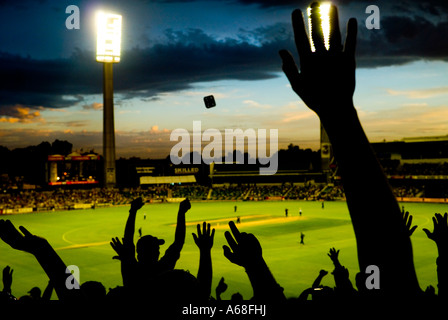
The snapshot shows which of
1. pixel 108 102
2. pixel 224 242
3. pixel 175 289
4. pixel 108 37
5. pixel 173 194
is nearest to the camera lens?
pixel 175 289

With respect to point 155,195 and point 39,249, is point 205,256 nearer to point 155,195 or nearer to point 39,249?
point 39,249

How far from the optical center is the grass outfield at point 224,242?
22.6 metres

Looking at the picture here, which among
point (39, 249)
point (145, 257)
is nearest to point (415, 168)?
point (145, 257)

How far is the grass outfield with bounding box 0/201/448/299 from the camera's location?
74.3 ft

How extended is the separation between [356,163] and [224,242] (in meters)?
31.7

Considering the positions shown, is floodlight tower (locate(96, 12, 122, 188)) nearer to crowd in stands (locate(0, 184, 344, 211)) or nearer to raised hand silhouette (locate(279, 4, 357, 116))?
crowd in stands (locate(0, 184, 344, 211))

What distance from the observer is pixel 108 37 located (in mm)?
72688

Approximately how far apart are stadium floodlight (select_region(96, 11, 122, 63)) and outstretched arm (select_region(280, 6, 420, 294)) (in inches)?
2823

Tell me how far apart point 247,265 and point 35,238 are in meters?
1.79

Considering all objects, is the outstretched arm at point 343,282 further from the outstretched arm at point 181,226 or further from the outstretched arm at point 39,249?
the outstretched arm at point 39,249

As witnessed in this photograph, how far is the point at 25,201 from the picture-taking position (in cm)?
6388

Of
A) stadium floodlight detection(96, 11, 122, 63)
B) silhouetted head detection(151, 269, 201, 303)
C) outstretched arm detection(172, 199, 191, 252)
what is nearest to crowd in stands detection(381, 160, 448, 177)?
stadium floodlight detection(96, 11, 122, 63)
